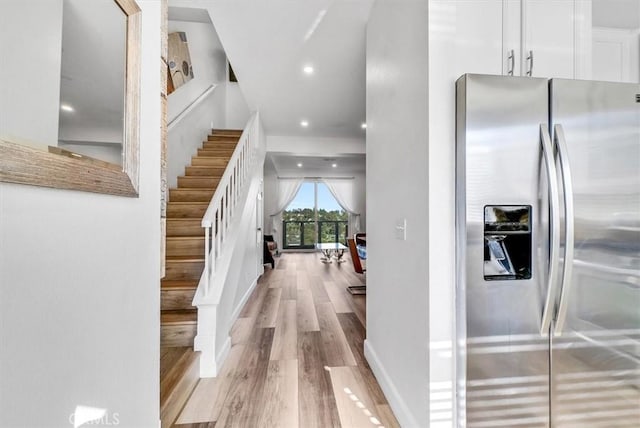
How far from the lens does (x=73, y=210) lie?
715 mm

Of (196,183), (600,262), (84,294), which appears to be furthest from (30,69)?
(196,183)

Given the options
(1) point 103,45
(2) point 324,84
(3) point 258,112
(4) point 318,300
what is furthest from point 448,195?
(3) point 258,112

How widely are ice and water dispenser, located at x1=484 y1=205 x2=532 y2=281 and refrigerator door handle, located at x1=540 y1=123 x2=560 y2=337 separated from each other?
2.9 inches

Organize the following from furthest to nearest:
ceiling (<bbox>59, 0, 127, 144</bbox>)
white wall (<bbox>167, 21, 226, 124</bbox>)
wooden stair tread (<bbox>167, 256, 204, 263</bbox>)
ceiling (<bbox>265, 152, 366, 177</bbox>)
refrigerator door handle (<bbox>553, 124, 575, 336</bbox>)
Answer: ceiling (<bbox>265, 152, 366, 177</bbox>) → white wall (<bbox>167, 21, 226, 124</bbox>) → wooden stair tread (<bbox>167, 256, 204, 263</bbox>) → refrigerator door handle (<bbox>553, 124, 575, 336</bbox>) → ceiling (<bbox>59, 0, 127, 144</bbox>)

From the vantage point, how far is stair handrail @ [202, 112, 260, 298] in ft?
7.23

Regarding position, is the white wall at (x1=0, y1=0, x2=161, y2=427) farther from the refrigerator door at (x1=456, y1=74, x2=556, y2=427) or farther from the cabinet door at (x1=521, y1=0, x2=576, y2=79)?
the cabinet door at (x1=521, y1=0, x2=576, y2=79)

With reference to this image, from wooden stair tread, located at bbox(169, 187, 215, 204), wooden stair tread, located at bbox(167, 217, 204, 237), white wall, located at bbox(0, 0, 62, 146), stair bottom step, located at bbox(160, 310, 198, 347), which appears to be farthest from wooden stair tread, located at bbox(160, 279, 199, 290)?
white wall, located at bbox(0, 0, 62, 146)

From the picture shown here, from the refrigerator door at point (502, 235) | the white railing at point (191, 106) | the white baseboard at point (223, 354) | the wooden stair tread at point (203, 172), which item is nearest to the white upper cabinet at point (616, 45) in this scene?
the refrigerator door at point (502, 235)

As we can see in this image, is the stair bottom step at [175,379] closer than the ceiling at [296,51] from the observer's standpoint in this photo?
Yes

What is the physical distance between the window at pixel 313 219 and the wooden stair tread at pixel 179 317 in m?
6.92

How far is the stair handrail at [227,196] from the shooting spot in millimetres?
2205

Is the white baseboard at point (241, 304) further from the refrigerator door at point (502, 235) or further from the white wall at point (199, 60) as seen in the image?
the white wall at point (199, 60)

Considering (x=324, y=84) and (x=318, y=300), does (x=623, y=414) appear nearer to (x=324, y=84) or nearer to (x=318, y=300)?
(x=318, y=300)

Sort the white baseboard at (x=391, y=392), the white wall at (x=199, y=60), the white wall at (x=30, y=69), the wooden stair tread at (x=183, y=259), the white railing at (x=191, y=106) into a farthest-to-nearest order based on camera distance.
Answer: the white wall at (x=199, y=60) → the white railing at (x=191, y=106) → the wooden stair tread at (x=183, y=259) → the white baseboard at (x=391, y=392) → the white wall at (x=30, y=69)
